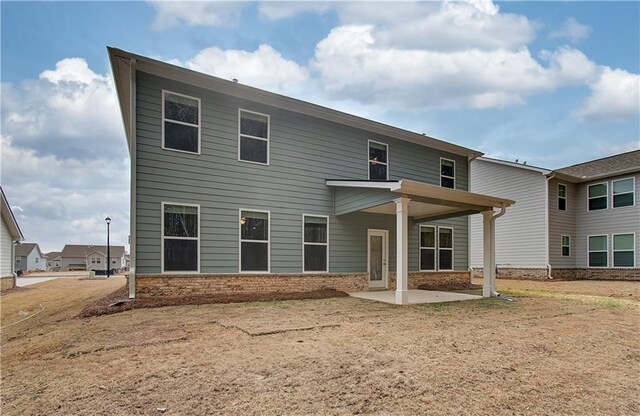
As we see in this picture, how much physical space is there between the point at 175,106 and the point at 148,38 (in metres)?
3.20

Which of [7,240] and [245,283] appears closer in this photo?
[245,283]

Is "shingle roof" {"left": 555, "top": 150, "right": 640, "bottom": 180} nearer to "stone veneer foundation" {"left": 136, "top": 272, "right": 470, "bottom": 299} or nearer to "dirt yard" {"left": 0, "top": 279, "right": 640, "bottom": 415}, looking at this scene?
"stone veneer foundation" {"left": 136, "top": 272, "right": 470, "bottom": 299}

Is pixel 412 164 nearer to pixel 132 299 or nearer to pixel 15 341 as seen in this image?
pixel 132 299

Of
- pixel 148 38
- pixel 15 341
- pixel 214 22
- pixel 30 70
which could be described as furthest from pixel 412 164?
pixel 30 70

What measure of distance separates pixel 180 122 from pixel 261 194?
2.81 metres

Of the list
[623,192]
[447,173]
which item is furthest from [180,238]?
[623,192]

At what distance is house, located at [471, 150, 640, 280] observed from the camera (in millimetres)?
17453

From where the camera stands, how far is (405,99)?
18078 mm

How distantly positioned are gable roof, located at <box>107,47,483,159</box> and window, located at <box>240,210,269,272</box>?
324 cm

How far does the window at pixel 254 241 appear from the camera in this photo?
32.2ft

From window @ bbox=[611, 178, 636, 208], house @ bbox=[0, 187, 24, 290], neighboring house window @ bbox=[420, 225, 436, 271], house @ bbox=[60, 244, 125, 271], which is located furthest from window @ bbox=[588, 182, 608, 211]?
house @ bbox=[60, 244, 125, 271]

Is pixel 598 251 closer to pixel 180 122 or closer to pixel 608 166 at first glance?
pixel 608 166

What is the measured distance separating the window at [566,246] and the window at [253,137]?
1672 cm

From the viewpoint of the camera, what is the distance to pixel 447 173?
46.8 feet
